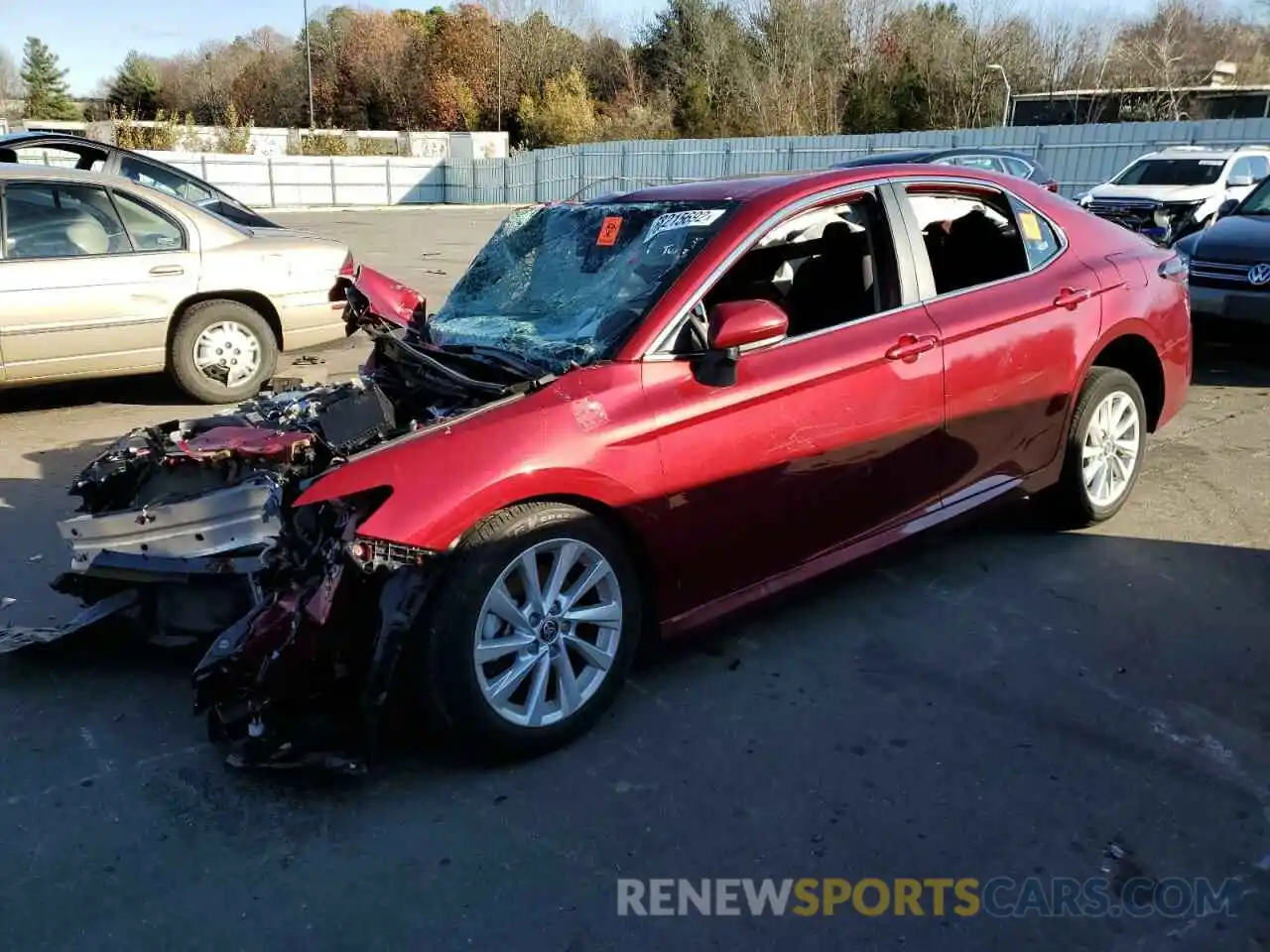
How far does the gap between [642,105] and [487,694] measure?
60.9 meters

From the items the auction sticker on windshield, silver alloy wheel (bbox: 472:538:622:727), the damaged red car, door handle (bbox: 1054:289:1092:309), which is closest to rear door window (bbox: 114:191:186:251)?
the damaged red car

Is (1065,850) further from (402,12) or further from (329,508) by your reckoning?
(402,12)

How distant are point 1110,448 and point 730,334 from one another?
8.06 ft

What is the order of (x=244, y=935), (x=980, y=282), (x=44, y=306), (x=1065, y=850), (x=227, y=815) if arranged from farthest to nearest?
(x=44, y=306)
(x=980, y=282)
(x=227, y=815)
(x=1065, y=850)
(x=244, y=935)

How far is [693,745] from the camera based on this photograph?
11.0 feet

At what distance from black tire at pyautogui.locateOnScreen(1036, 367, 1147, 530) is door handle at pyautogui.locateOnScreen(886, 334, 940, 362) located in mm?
1076

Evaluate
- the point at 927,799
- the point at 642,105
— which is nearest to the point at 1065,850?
the point at 927,799

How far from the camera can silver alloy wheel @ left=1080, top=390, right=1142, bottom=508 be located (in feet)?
16.1

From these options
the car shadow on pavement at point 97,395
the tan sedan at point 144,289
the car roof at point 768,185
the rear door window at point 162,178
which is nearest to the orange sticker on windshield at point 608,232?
the car roof at point 768,185

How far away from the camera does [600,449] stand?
130 inches

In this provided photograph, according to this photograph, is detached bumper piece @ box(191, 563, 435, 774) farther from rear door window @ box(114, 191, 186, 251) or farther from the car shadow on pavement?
the car shadow on pavement

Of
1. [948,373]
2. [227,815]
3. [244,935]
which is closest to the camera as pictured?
[244,935]

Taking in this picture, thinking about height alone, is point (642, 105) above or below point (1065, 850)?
above

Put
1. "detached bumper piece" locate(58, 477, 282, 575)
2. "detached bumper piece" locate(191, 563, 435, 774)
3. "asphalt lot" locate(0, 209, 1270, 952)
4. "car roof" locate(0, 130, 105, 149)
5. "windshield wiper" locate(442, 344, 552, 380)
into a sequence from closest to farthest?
"asphalt lot" locate(0, 209, 1270, 952), "detached bumper piece" locate(191, 563, 435, 774), "detached bumper piece" locate(58, 477, 282, 575), "windshield wiper" locate(442, 344, 552, 380), "car roof" locate(0, 130, 105, 149)
